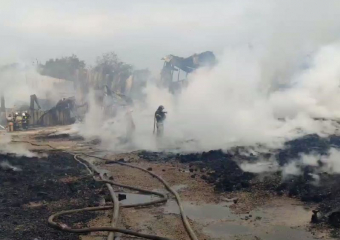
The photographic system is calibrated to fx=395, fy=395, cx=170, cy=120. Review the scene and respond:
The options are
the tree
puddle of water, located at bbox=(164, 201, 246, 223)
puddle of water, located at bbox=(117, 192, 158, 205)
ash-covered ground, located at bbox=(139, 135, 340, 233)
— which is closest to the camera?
puddle of water, located at bbox=(164, 201, 246, 223)

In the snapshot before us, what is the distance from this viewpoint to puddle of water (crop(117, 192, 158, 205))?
1121cm

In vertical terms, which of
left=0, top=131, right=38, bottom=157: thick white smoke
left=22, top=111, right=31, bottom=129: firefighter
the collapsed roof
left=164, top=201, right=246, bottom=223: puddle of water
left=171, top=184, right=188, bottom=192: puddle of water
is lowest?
left=164, top=201, right=246, bottom=223: puddle of water

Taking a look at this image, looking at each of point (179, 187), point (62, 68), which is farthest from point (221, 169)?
point (62, 68)

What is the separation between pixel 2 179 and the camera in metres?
13.2

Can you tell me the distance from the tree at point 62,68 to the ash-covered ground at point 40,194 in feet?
113

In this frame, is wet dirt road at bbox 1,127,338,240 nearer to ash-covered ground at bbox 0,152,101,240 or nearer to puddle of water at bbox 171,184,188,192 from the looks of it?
puddle of water at bbox 171,184,188,192

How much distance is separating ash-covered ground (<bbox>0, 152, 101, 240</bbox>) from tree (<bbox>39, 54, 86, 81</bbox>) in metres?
34.4

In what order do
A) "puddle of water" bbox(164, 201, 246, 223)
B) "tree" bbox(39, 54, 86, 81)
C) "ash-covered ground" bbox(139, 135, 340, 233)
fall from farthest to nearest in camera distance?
"tree" bbox(39, 54, 86, 81) < "ash-covered ground" bbox(139, 135, 340, 233) < "puddle of water" bbox(164, 201, 246, 223)

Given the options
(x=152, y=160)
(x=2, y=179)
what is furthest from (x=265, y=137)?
(x=2, y=179)

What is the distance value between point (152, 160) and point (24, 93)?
33.0 metres

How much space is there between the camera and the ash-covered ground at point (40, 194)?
8680 millimetres

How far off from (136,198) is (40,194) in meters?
2.81

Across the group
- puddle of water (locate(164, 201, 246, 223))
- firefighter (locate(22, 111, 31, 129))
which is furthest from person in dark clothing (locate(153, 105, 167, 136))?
firefighter (locate(22, 111, 31, 129))

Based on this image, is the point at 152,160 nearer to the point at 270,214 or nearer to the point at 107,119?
the point at 270,214
